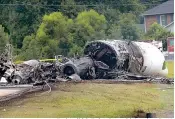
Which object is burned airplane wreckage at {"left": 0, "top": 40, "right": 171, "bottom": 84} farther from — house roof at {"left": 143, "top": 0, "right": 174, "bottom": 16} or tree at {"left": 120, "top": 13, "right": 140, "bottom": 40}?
house roof at {"left": 143, "top": 0, "right": 174, "bottom": 16}

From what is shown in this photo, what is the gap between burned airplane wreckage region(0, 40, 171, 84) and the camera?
22.5 meters

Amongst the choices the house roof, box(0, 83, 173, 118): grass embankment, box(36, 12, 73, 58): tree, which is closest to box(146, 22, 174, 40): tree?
box(36, 12, 73, 58): tree

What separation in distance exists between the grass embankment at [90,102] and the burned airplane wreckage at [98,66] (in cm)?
385

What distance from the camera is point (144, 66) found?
25.4 metres

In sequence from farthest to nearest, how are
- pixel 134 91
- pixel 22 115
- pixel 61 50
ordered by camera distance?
pixel 61 50, pixel 134 91, pixel 22 115

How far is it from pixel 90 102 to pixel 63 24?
28471 mm

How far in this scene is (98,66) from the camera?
78.4 ft

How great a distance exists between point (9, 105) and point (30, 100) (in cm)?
80

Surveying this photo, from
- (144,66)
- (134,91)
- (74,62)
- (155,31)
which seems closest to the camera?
(134,91)

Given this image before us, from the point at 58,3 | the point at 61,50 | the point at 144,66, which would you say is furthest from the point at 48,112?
the point at 58,3

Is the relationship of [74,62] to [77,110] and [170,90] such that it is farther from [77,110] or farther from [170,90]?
[77,110]

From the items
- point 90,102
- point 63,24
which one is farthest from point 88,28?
point 90,102

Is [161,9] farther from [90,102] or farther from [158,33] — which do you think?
[90,102]

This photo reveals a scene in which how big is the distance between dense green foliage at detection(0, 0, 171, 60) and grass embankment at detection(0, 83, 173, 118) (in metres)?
19.9
